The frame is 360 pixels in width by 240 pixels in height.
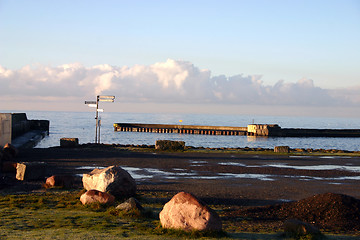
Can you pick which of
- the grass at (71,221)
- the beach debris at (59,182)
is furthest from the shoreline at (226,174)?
the grass at (71,221)

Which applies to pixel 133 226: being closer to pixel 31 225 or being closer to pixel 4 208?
pixel 31 225

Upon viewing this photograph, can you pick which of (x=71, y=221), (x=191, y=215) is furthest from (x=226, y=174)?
(x=191, y=215)

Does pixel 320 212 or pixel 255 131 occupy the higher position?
pixel 255 131

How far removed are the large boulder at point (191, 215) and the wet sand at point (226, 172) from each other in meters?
4.21

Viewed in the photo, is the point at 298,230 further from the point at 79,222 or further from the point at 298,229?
the point at 79,222

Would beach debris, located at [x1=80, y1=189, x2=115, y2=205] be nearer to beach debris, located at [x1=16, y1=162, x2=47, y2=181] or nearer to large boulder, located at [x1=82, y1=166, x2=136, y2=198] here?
large boulder, located at [x1=82, y1=166, x2=136, y2=198]

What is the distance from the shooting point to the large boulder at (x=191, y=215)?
9.61m

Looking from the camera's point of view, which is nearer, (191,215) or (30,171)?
(191,215)

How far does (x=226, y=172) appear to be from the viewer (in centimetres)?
2206

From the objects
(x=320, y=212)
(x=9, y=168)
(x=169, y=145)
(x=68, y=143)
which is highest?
(x=169, y=145)

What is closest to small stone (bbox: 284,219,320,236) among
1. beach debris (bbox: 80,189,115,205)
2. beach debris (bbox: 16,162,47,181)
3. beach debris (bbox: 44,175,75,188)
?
beach debris (bbox: 80,189,115,205)

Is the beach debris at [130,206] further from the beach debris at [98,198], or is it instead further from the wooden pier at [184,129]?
the wooden pier at [184,129]

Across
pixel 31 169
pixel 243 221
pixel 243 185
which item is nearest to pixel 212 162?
pixel 243 185

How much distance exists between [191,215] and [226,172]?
41.1ft
